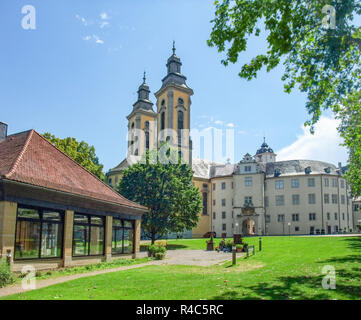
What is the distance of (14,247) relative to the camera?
16531 mm

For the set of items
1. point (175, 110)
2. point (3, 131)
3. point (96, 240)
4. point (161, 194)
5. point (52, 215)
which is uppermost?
point (175, 110)

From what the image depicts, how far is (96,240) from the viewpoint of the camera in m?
22.8

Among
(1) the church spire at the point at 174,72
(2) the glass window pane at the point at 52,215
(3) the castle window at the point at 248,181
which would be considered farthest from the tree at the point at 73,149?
(1) the church spire at the point at 174,72

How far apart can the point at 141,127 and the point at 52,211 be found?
65.5 meters

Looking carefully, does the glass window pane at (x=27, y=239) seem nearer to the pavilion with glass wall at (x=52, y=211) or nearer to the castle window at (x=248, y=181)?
the pavilion with glass wall at (x=52, y=211)

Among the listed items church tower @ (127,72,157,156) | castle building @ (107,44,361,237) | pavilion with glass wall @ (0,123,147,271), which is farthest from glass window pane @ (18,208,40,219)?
church tower @ (127,72,157,156)

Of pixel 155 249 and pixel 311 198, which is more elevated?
pixel 311 198

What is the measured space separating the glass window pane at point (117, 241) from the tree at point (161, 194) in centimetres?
1420

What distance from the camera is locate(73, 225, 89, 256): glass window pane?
20.7m

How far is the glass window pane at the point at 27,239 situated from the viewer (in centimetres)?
1683

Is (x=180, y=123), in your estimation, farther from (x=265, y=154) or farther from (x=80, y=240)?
(x=80, y=240)

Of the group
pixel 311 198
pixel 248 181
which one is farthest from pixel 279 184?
pixel 311 198
